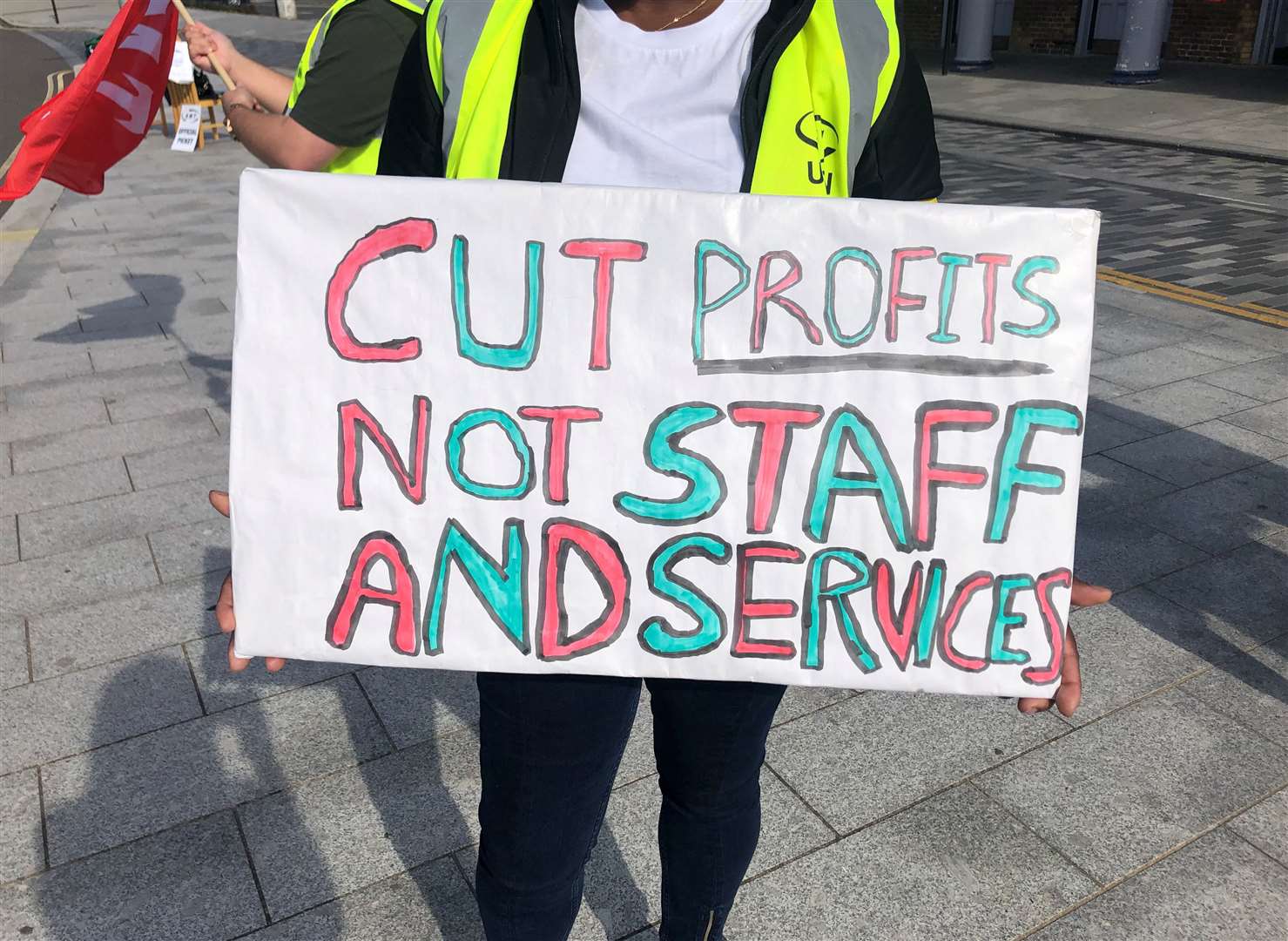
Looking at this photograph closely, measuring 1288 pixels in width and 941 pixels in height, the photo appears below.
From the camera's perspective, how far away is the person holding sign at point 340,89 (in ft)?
8.11

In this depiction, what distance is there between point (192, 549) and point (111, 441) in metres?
1.29

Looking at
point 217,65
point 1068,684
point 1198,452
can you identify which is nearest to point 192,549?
point 217,65

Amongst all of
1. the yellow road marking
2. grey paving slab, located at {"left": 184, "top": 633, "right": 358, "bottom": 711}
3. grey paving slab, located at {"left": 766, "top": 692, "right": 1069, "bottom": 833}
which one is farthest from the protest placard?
the yellow road marking

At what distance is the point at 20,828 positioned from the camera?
102 inches

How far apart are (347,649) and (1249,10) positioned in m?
19.5

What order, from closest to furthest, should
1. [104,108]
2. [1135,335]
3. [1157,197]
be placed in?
[104,108] < [1135,335] < [1157,197]

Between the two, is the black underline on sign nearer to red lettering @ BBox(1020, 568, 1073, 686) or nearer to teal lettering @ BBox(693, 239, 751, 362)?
teal lettering @ BBox(693, 239, 751, 362)

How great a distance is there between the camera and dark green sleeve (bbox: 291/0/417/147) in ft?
8.10

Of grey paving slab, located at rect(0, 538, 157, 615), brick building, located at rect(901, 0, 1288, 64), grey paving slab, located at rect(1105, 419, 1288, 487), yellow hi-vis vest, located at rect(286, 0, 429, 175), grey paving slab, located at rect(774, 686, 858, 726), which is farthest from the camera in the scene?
brick building, located at rect(901, 0, 1288, 64)

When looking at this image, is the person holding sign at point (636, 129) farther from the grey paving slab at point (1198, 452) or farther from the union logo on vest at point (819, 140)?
the grey paving slab at point (1198, 452)

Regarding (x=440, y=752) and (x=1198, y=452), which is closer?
(x=440, y=752)

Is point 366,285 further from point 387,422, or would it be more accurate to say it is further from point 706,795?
point 706,795

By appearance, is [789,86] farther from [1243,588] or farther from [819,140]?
[1243,588]

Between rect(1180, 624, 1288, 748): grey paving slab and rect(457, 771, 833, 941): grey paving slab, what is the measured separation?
1267 millimetres
